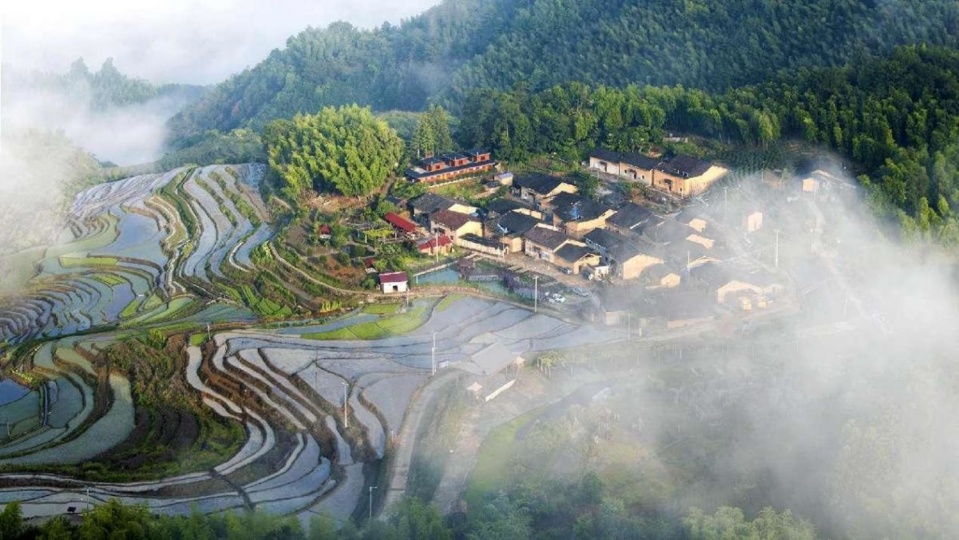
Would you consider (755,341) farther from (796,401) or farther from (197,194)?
(197,194)

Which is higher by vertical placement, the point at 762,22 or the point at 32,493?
the point at 762,22

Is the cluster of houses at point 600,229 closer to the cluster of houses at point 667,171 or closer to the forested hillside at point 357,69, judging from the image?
the cluster of houses at point 667,171

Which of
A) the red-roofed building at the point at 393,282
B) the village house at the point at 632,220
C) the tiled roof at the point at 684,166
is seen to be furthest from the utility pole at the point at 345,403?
the tiled roof at the point at 684,166

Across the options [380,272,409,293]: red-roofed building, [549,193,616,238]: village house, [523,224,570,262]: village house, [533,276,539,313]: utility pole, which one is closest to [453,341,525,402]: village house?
[533,276,539,313]: utility pole

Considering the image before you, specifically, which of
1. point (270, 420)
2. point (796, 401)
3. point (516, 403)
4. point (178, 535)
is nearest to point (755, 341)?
point (796, 401)

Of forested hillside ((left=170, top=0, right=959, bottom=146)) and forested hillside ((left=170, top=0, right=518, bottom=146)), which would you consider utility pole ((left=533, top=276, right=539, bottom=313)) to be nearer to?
forested hillside ((left=170, top=0, right=959, bottom=146))

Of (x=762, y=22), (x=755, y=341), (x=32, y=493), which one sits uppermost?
(x=762, y=22)

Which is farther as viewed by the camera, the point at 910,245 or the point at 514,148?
the point at 514,148
